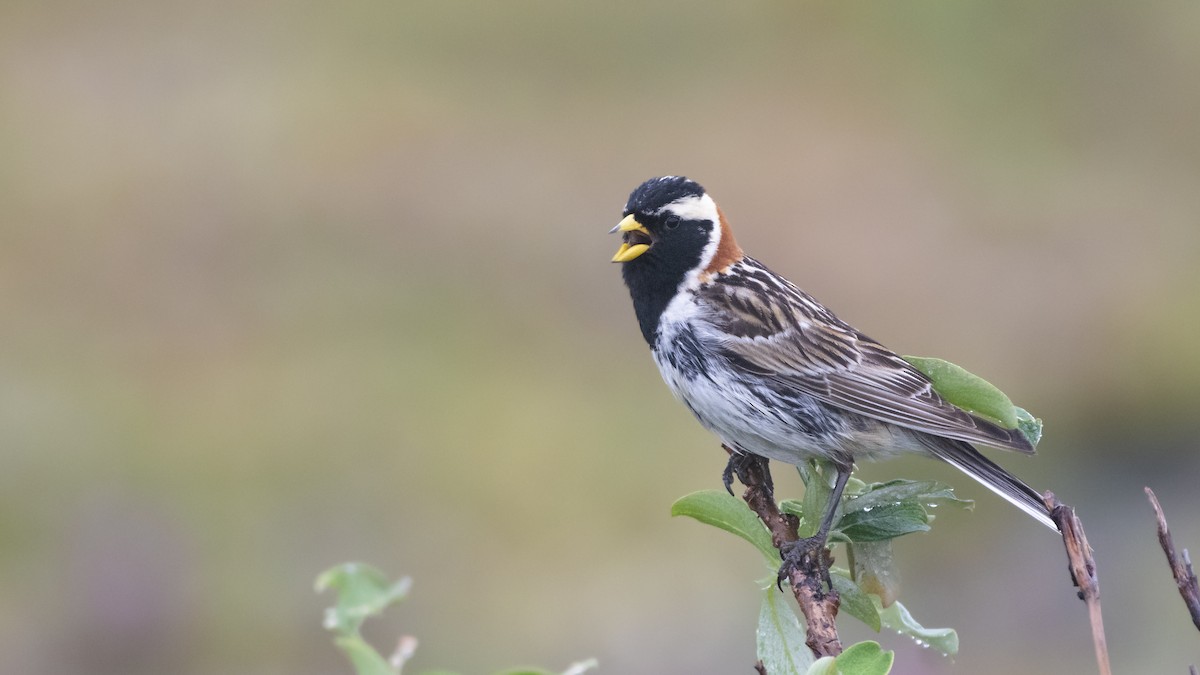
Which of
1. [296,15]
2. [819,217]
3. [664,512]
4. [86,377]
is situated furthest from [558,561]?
[296,15]

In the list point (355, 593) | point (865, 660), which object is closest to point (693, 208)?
point (865, 660)

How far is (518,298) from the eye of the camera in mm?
13516

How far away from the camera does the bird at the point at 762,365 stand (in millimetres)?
5051

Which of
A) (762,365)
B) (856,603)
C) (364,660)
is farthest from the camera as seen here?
(762,365)

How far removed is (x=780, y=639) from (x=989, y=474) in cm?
211

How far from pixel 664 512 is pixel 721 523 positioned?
8.18 meters

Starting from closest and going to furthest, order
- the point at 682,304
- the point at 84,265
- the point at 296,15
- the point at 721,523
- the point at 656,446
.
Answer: the point at 721,523, the point at 682,304, the point at 656,446, the point at 84,265, the point at 296,15

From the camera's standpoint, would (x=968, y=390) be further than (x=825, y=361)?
No

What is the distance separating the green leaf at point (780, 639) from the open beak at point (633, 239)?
95.6 inches

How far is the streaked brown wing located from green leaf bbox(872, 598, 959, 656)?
1631 millimetres

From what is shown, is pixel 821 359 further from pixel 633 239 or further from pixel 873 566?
pixel 873 566

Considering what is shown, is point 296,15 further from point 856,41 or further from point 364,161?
point 856,41

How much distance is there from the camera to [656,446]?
39.0 ft

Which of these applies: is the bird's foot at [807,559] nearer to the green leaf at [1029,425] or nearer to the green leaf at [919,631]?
the green leaf at [919,631]
